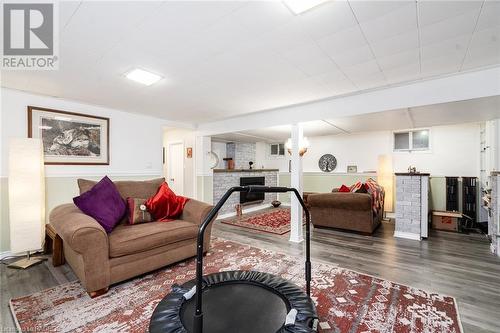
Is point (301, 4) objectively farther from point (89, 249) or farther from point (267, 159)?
point (267, 159)

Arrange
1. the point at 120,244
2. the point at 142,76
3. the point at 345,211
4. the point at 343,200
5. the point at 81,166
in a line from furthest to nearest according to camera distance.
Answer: the point at 345,211 → the point at 343,200 → the point at 81,166 → the point at 142,76 → the point at 120,244

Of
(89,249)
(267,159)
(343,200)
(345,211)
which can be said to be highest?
(267,159)

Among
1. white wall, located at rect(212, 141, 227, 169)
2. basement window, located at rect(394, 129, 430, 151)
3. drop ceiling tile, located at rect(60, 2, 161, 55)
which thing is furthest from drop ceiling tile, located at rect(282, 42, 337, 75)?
white wall, located at rect(212, 141, 227, 169)

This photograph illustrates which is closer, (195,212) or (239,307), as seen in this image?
(239,307)

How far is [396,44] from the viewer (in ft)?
6.77

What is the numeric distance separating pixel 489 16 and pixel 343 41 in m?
1.02

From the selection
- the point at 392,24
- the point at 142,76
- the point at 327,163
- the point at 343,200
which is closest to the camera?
the point at 392,24

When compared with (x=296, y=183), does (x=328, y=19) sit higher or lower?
higher

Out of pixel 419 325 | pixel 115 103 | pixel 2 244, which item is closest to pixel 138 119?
pixel 115 103

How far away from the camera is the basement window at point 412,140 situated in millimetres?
5495

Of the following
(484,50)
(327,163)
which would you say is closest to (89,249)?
(484,50)

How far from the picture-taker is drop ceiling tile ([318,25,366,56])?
1.89 m

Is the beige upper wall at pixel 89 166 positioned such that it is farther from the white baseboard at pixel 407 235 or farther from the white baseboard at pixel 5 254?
the white baseboard at pixel 407 235

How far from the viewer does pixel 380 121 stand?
3.89 m
